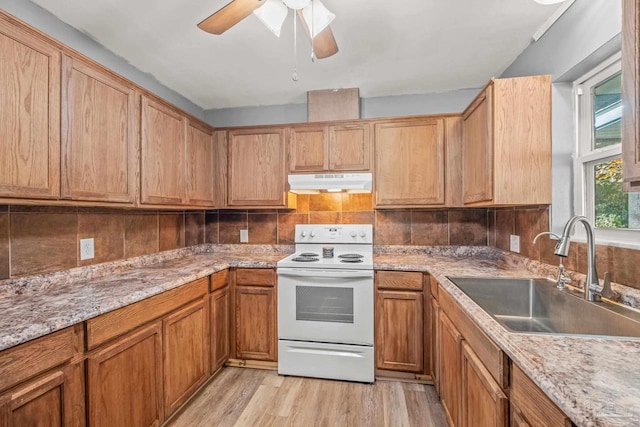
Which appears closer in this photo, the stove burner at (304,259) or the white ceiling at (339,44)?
the white ceiling at (339,44)

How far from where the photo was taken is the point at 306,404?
1954 mm

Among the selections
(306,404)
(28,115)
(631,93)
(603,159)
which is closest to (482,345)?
(631,93)

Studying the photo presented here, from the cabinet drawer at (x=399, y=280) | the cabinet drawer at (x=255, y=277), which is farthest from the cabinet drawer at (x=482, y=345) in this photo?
the cabinet drawer at (x=255, y=277)

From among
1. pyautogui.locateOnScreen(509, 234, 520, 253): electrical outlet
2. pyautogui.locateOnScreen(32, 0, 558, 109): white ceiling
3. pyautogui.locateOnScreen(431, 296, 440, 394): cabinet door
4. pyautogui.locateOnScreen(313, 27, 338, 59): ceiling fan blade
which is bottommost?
pyautogui.locateOnScreen(431, 296, 440, 394): cabinet door

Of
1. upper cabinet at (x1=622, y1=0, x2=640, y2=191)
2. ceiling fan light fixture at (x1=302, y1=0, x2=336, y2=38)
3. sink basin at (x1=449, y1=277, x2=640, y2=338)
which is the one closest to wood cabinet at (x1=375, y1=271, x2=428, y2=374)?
sink basin at (x1=449, y1=277, x2=640, y2=338)

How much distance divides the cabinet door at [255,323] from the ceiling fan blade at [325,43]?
1712 millimetres

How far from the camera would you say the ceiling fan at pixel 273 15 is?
133 cm

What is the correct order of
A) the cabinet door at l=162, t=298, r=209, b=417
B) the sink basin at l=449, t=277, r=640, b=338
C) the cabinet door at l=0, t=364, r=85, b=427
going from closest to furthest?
the cabinet door at l=0, t=364, r=85, b=427, the sink basin at l=449, t=277, r=640, b=338, the cabinet door at l=162, t=298, r=209, b=417

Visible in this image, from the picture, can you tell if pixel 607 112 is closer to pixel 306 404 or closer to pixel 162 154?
pixel 306 404

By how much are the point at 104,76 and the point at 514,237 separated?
2.82 meters

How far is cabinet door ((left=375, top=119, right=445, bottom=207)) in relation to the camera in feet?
8.04

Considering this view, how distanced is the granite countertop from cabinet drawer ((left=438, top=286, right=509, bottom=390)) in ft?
0.20

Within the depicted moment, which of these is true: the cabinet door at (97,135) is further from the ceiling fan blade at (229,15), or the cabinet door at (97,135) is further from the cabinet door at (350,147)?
the cabinet door at (350,147)

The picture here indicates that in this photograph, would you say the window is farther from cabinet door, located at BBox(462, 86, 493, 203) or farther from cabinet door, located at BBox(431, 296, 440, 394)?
cabinet door, located at BBox(431, 296, 440, 394)
